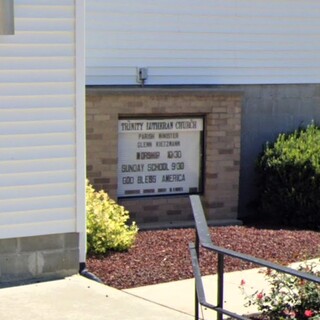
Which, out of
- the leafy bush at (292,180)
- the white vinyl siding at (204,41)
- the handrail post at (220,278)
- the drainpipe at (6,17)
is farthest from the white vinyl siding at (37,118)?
the leafy bush at (292,180)

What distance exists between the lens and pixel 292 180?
36.1 ft

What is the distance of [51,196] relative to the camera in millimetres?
7816

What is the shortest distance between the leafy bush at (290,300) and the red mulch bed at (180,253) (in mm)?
1511

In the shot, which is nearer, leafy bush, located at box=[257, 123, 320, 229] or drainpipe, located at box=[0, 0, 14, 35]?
drainpipe, located at box=[0, 0, 14, 35]

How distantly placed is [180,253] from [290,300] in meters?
2.40

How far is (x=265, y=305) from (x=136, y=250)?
243cm

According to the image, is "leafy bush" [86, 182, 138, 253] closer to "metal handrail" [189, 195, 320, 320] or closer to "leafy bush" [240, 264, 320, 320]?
"leafy bush" [240, 264, 320, 320]

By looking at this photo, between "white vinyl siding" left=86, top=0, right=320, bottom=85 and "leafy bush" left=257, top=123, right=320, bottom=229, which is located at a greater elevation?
"white vinyl siding" left=86, top=0, right=320, bottom=85

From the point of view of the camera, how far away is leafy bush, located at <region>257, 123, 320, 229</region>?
35.6ft

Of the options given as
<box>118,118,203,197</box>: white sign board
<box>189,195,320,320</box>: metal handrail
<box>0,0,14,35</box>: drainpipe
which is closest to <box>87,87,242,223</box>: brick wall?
<box>118,118,203,197</box>: white sign board

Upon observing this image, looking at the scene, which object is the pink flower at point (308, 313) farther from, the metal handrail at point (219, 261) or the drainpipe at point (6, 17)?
the drainpipe at point (6, 17)

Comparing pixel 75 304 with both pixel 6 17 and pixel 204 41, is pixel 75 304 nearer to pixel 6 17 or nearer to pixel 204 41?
pixel 6 17

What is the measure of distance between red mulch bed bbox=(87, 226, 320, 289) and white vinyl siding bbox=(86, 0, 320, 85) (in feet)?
7.54

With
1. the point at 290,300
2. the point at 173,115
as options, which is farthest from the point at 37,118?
the point at 173,115
